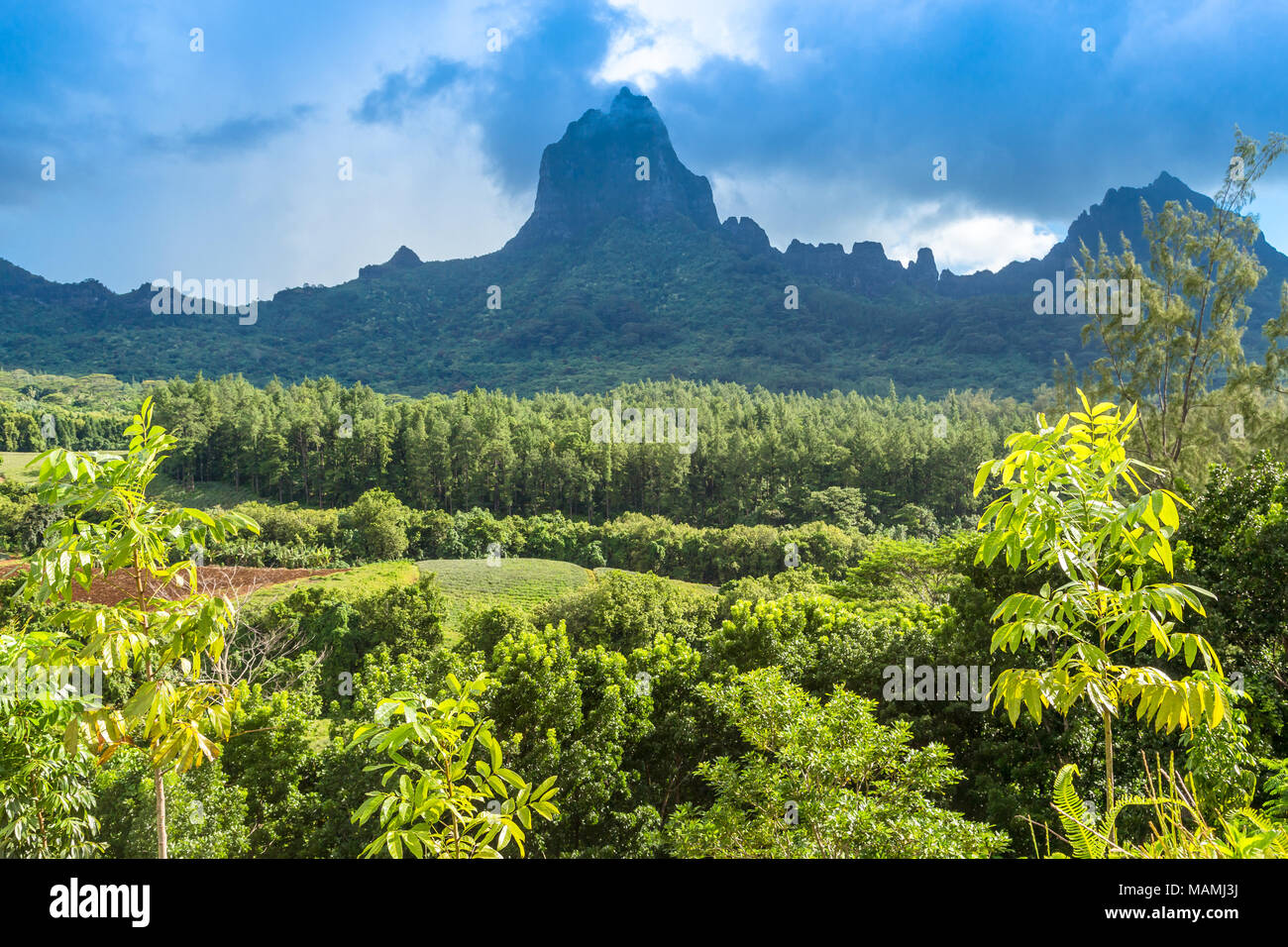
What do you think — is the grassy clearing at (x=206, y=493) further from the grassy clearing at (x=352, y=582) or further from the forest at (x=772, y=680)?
the grassy clearing at (x=352, y=582)

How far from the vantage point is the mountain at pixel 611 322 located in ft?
429

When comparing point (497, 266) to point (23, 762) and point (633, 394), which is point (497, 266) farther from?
point (23, 762)

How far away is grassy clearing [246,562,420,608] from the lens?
29.2 meters

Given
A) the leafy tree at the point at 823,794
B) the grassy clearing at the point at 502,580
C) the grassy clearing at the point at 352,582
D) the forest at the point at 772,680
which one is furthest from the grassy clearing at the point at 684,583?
the leafy tree at the point at 823,794

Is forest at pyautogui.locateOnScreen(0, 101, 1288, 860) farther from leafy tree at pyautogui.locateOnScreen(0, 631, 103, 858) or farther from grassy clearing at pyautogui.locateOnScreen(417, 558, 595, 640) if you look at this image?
grassy clearing at pyautogui.locateOnScreen(417, 558, 595, 640)

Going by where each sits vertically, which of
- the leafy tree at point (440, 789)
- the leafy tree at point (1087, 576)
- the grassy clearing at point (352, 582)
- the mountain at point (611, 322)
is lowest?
the grassy clearing at point (352, 582)

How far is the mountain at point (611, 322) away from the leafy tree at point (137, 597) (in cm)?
12559

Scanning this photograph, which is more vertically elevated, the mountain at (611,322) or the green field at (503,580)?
the mountain at (611,322)

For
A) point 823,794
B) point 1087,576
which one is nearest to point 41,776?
point 823,794

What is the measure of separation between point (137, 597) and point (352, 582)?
32.6m

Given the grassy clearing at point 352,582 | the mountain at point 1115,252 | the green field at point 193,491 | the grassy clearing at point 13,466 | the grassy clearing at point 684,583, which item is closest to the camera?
the grassy clearing at point 352,582

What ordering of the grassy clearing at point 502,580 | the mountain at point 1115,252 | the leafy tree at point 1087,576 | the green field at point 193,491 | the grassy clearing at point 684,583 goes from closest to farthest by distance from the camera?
the leafy tree at point 1087,576 → the grassy clearing at point 502,580 → the grassy clearing at point 684,583 → the green field at point 193,491 → the mountain at point 1115,252

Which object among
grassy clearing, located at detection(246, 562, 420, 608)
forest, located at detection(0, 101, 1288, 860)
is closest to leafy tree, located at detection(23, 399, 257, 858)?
forest, located at detection(0, 101, 1288, 860)

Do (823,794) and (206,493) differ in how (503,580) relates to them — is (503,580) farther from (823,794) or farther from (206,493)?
Result: (823,794)
